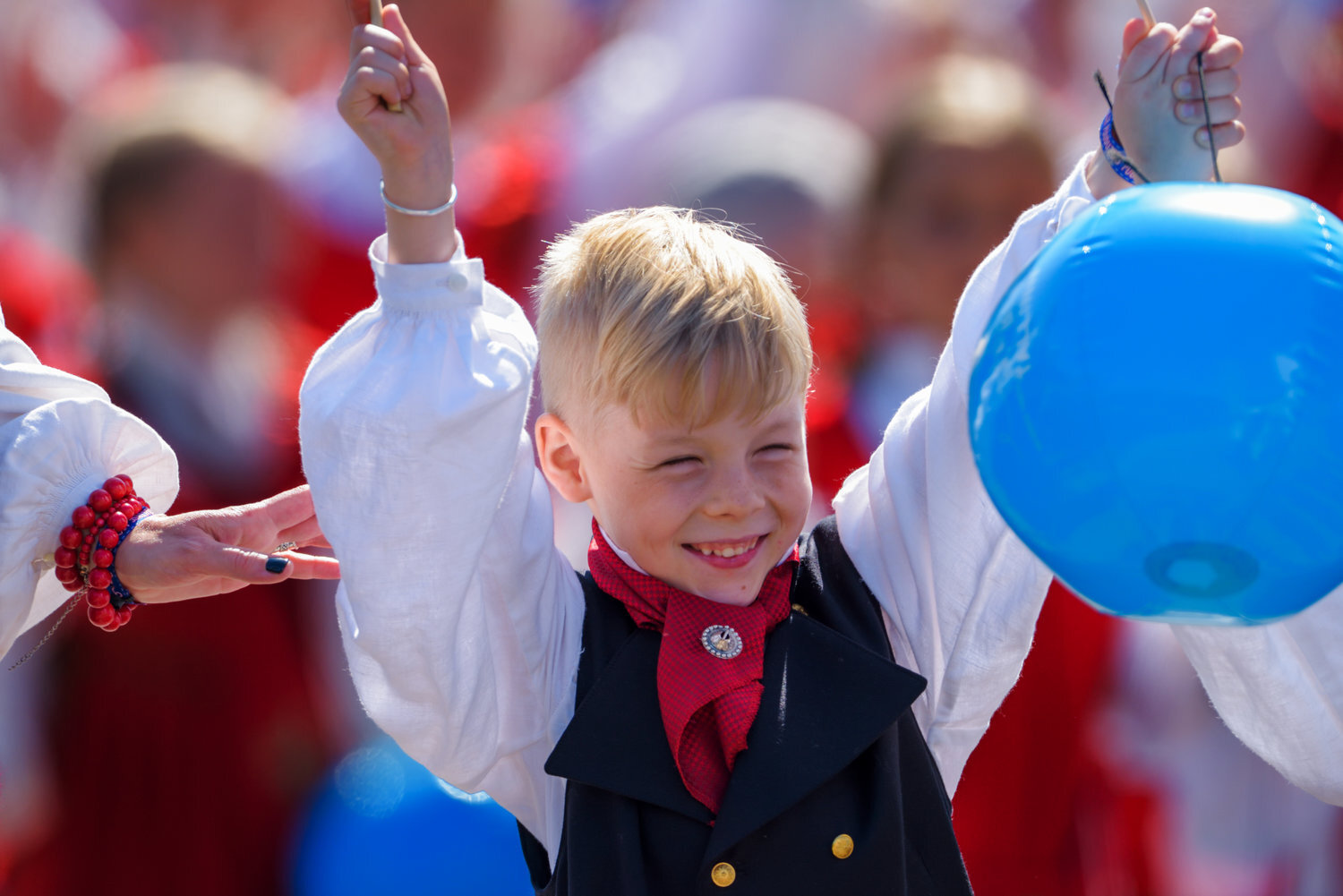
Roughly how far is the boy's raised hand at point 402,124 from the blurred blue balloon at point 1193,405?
58 centimetres

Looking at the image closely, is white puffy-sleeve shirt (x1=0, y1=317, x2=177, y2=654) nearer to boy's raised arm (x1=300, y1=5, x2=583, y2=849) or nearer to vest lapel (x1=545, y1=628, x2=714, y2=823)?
boy's raised arm (x1=300, y1=5, x2=583, y2=849)

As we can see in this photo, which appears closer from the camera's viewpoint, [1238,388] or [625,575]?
[1238,388]

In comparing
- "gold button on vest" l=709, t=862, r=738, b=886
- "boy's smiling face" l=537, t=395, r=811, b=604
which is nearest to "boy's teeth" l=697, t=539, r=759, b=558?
"boy's smiling face" l=537, t=395, r=811, b=604

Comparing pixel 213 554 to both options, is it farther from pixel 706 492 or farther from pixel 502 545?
pixel 706 492

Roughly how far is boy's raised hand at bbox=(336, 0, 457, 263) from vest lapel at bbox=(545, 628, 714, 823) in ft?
1.64

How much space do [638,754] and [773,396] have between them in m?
0.42

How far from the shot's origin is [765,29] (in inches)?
154

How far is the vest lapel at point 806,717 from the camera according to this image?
4.91ft

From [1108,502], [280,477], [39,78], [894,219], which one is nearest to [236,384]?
[280,477]

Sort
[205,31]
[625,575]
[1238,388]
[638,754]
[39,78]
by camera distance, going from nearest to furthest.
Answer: [1238,388], [638,754], [625,575], [39,78], [205,31]

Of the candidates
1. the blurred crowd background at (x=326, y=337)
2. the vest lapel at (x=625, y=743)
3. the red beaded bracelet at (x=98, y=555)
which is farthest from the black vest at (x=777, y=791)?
the blurred crowd background at (x=326, y=337)

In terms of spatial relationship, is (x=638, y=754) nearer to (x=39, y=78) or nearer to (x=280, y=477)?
(x=280, y=477)

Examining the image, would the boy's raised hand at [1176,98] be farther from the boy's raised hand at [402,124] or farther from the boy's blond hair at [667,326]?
the boy's raised hand at [402,124]

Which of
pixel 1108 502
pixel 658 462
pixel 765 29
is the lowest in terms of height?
pixel 765 29
